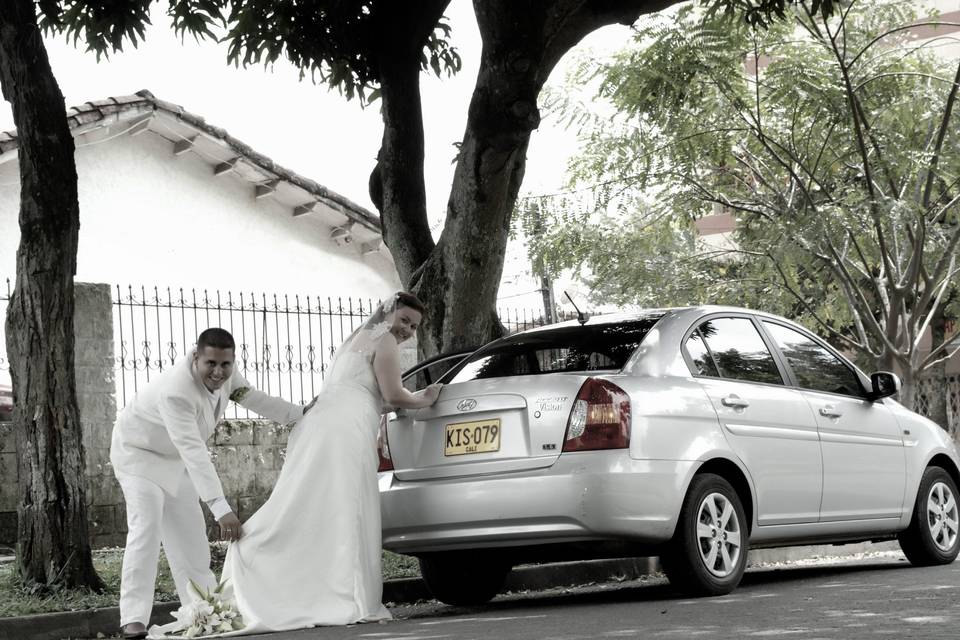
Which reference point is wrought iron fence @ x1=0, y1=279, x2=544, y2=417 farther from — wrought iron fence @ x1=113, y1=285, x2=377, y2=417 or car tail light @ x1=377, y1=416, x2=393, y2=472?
car tail light @ x1=377, y1=416, x2=393, y2=472

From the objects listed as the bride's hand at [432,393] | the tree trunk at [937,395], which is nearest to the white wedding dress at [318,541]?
the bride's hand at [432,393]

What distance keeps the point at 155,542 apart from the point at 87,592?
1.31 m

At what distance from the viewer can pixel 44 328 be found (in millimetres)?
7973

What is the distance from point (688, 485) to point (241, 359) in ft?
23.3

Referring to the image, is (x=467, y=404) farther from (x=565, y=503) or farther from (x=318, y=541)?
(x=318, y=541)

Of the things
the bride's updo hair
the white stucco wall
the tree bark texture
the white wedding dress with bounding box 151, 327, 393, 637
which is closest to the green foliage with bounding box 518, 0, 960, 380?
the tree bark texture

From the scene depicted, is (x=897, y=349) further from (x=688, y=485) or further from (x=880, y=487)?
(x=688, y=485)

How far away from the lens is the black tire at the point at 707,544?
264 inches

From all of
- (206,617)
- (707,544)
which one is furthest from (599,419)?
(206,617)

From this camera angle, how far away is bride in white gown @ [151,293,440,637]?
6.76 m

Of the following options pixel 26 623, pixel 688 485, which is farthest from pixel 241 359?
pixel 688 485

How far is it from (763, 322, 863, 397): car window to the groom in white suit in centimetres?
331

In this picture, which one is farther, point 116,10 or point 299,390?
point 299,390

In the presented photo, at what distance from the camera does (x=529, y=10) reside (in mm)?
9188
